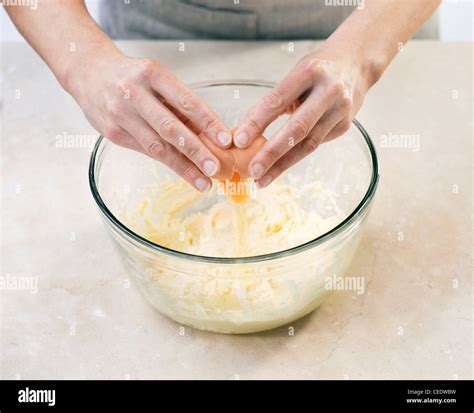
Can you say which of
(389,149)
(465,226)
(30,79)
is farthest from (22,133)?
(465,226)

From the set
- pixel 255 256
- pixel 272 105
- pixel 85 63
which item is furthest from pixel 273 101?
pixel 85 63

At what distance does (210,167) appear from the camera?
945mm

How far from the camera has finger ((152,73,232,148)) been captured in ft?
3.08

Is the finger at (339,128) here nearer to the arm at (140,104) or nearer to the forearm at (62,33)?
the arm at (140,104)

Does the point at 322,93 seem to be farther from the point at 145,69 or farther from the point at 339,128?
the point at 145,69

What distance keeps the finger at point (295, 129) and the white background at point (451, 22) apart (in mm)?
2016

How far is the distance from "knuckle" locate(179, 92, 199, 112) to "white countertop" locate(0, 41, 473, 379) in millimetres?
392

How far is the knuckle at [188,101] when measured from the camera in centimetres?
93

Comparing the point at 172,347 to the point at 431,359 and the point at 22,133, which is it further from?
the point at 22,133
